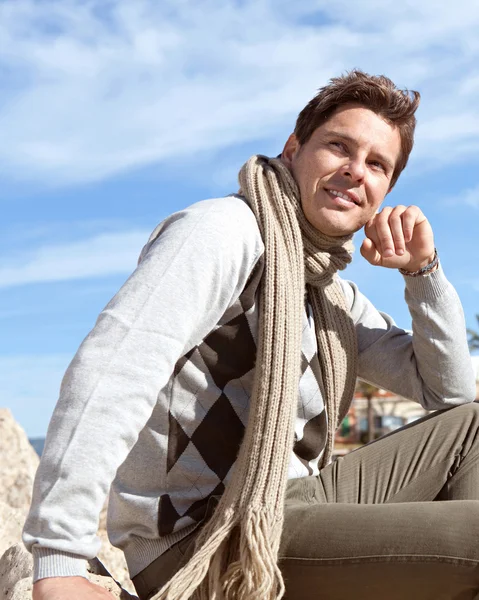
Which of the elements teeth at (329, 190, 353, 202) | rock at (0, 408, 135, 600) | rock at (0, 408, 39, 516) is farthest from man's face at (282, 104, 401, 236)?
rock at (0, 408, 39, 516)

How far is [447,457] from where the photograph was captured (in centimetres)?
288

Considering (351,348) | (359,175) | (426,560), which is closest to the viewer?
(426,560)

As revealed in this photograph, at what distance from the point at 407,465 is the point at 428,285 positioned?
2.17 ft

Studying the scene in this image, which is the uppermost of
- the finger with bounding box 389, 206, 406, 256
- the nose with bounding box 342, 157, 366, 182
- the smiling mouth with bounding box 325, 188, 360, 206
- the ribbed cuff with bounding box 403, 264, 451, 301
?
the nose with bounding box 342, 157, 366, 182

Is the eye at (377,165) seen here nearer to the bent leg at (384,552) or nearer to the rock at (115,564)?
the bent leg at (384,552)

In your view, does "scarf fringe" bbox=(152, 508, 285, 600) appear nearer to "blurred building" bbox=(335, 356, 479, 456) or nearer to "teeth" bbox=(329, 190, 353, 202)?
"teeth" bbox=(329, 190, 353, 202)

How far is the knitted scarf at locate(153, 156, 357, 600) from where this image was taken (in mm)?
2195

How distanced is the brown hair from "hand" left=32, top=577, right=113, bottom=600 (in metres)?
1.69

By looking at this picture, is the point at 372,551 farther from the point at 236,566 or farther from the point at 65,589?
the point at 65,589

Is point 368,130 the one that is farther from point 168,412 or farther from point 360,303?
point 168,412

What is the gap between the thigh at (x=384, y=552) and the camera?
2.14 m

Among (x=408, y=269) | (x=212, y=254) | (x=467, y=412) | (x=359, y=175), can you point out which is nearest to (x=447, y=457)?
(x=467, y=412)

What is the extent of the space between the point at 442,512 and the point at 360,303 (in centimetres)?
124

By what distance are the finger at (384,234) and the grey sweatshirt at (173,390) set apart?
206 mm
